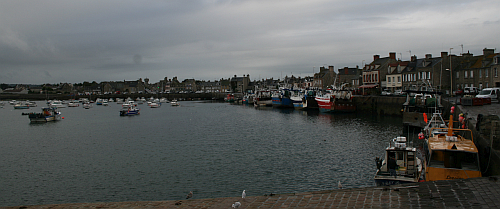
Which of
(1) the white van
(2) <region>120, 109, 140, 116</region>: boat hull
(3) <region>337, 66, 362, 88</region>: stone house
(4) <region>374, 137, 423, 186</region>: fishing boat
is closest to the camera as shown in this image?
(4) <region>374, 137, 423, 186</region>: fishing boat

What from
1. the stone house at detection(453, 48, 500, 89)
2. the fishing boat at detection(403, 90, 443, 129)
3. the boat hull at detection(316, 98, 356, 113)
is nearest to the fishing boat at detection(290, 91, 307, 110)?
the boat hull at detection(316, 98, 356, 113)

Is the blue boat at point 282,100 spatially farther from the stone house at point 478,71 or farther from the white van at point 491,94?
the white van at point 491,94

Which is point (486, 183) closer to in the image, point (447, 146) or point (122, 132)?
point (447, 146)

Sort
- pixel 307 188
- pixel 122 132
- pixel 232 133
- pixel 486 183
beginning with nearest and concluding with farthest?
pixel 486 183
pixel 307 188
pixel 232 133
pixel 122 132

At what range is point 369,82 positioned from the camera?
87.9 meters

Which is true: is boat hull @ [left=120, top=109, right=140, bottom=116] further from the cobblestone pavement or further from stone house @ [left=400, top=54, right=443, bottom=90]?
the cobblestone pavement

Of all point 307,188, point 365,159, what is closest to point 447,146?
point 307,188

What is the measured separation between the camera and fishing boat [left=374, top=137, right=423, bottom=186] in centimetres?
1641

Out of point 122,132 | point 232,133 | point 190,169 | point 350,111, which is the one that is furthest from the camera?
point 350,111

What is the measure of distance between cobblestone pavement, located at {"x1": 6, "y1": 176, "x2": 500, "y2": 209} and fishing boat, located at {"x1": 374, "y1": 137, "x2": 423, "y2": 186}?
3770 mm

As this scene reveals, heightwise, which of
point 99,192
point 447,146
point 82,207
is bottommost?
point 99,192

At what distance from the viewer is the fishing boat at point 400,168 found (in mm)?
16406

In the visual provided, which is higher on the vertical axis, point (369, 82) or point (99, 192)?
point (369, 82)

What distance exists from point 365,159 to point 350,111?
43.8 m
